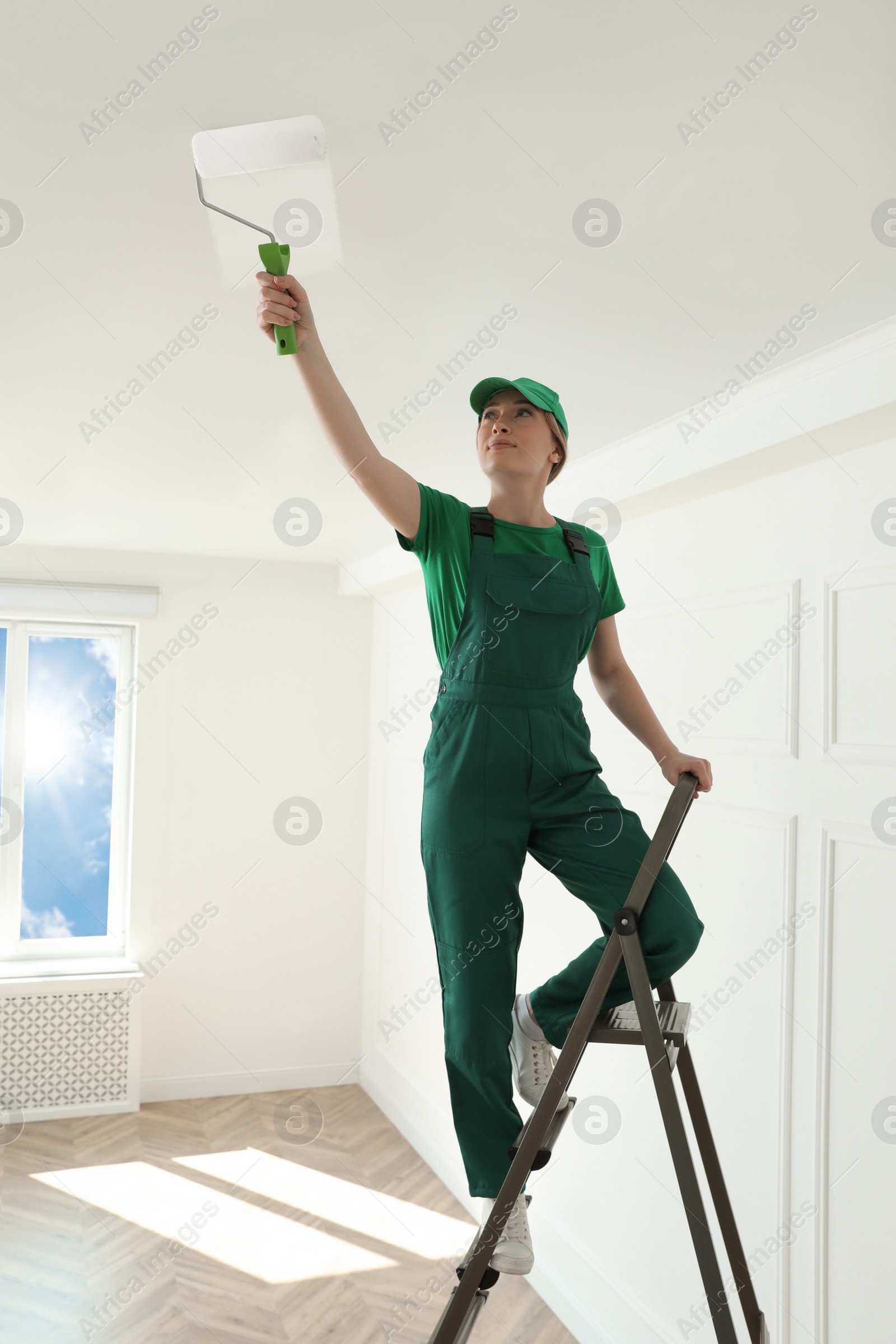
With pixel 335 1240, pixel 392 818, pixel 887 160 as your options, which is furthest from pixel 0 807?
pixel 887 160

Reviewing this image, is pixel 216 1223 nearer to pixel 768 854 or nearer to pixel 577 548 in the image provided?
pixel 768 854

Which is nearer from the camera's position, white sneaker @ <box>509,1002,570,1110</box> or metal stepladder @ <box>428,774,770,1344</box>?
metal stepladder @ <box>428,774,770,1344</box>

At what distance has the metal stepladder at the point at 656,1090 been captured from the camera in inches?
52.3

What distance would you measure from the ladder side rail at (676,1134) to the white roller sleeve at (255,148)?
3.57 ft

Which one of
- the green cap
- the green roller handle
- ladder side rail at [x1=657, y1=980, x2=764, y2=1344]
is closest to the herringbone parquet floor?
ladder side rail at [x1=657, y1=980, x2=764, y2=1344]

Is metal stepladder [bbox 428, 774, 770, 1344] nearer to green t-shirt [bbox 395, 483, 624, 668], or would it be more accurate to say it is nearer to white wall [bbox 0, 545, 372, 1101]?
green t-shirt [bbox 395, 483, 624, 668]

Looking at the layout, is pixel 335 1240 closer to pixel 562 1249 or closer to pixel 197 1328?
pixel 197 1328

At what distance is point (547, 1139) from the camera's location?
1439 millimetres

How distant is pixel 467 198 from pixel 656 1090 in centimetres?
132

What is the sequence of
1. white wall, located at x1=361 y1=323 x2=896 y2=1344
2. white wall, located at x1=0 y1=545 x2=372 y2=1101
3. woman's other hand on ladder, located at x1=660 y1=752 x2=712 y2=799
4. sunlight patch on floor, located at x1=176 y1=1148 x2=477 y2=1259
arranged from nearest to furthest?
woman's other hand on ladder, located at x1=660 y1=752 x2=712 y2=799
white wall, located at x1=361 y1=323 x2=896 y2=1344
sunlight patch on floor, located at x1=176 y1=1148 x2=477 y2=1259
white wall, located at x1=0 y1=545 x2=372 y2=1101

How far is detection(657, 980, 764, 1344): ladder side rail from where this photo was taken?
5.10ft

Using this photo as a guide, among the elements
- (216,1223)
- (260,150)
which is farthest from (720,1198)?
(216,1223)

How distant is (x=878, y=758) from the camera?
2.07m

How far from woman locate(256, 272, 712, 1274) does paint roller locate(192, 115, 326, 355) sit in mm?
392
